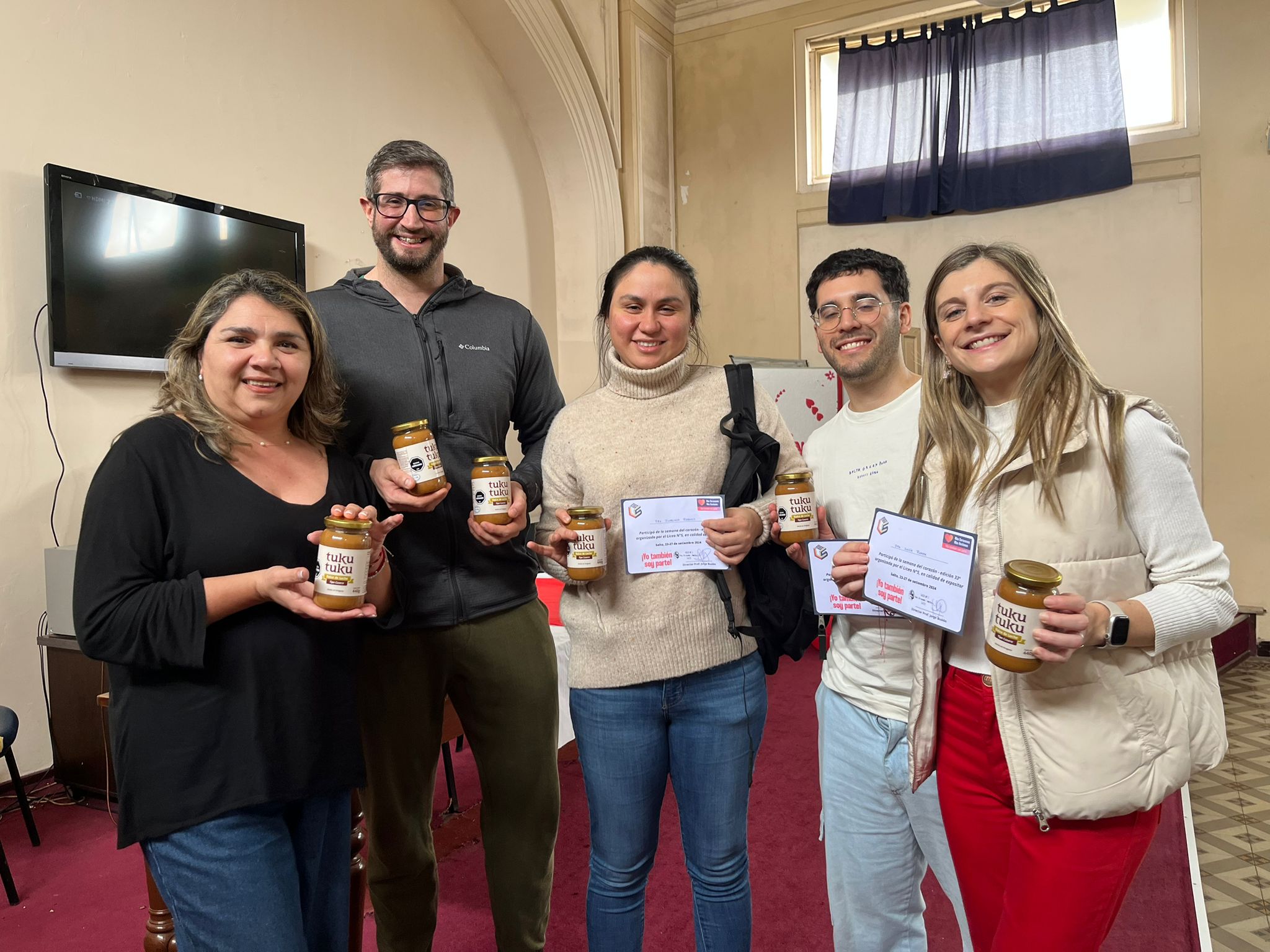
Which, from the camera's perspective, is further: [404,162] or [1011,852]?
[404,162]

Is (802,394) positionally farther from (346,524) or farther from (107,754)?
(346,524)

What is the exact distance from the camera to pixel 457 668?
5.38 feet

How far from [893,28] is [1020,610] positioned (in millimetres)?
5976

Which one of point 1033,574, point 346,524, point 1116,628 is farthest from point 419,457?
point 1116,628

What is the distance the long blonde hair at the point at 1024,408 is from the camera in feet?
3.69

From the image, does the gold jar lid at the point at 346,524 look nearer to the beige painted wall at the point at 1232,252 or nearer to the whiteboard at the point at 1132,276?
the whiteboard at the point at 1132,276

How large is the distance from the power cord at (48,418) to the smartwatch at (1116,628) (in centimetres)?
329

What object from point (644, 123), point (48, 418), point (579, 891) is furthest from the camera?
point (644, 123)

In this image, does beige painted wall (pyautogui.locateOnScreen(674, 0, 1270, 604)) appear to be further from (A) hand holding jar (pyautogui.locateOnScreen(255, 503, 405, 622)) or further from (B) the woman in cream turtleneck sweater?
(A) hand holding jar (pyautogui.locateOnScreen(255, 503, 405, 622))

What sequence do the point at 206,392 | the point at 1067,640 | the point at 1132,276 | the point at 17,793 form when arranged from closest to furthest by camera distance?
the point at 1067,640, the point at 206,392, the point at 17,793, the point at 1132,276

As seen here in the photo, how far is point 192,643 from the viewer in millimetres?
1115

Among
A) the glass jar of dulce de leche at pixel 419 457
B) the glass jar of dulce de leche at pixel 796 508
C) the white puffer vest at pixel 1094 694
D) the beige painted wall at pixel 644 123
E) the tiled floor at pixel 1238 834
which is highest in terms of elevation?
the beige painted wall at pixel 644 123

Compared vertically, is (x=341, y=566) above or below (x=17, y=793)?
above

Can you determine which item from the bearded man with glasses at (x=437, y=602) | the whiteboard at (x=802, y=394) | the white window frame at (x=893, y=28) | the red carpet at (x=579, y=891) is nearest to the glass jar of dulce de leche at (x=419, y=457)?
the bearded man with glasses at (x=437, y=602)
